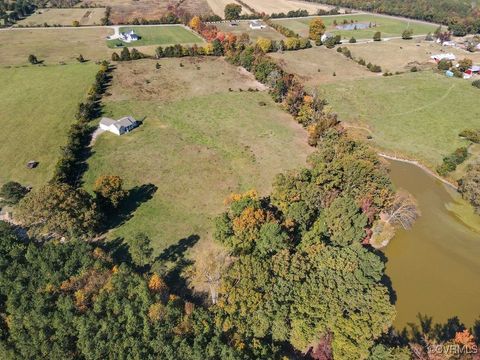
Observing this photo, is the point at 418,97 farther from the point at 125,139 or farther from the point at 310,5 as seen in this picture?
the point at 310,5

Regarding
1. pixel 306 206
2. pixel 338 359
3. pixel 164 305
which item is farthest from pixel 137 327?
pixel 306 206

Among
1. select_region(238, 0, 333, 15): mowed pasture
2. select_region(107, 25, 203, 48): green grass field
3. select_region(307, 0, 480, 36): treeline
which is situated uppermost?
select_region(307, 0, 480, 36): treeline

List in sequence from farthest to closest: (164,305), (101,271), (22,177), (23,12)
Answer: (23,12)
(22,177)
(101,271)
(164,305)

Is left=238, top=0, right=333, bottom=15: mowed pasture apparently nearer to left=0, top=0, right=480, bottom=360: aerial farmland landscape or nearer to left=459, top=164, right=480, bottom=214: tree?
left=0, top=0, right=480, bottom=360: aerial farmland landscape

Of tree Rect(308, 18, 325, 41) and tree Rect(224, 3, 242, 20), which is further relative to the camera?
tree Rect(224, 3, 242, 20)

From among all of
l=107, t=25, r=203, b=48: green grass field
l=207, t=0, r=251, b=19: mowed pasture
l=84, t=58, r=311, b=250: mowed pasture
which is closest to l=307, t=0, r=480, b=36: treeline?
l=207, t=0, r=251, b=19: mowed pasture

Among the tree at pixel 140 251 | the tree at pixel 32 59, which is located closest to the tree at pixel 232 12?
the tree at pixel 32 59

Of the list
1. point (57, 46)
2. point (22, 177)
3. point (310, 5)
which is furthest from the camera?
point (310, 5)
